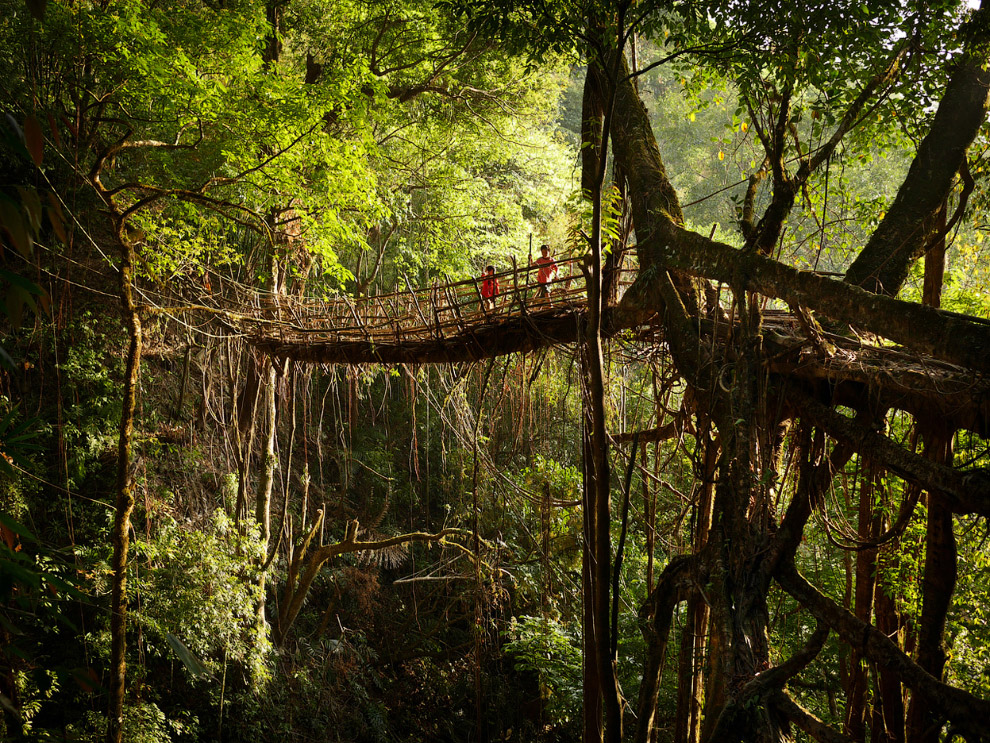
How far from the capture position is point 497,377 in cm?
870

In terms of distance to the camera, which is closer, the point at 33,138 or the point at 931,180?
the point at 33,138

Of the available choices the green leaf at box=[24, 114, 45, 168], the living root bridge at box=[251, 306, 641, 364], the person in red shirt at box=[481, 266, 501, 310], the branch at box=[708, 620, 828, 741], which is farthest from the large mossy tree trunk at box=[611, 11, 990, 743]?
the green leaf at box=[24, 114, 45, 168]

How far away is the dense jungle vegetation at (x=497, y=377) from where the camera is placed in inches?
90.4

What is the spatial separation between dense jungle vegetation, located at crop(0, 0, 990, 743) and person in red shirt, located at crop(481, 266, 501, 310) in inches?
5.9

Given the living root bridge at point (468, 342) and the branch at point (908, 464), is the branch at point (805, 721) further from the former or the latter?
the living root bridge at point (468, 342)

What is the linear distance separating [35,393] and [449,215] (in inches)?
190

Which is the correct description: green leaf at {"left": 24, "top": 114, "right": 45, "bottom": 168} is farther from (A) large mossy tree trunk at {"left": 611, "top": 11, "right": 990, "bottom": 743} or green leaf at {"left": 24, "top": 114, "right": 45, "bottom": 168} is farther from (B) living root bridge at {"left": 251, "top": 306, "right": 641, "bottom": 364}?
(B) living root bridge at {"left": 251, "top": 306, "right": 641, "bottom": 364}

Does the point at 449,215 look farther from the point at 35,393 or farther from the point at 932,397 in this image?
the point at 932,397

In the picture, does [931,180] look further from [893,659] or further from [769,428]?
[893,659]

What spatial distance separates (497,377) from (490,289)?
3.69 meters

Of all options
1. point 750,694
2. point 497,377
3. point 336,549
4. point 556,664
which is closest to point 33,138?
point 750,694

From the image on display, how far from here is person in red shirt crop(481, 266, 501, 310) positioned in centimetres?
357

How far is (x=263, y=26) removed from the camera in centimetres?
567

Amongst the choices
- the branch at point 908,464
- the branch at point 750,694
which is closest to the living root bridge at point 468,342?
the branch at point 908,464
